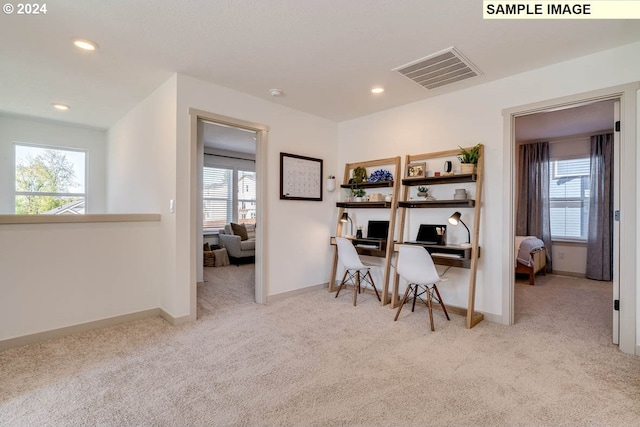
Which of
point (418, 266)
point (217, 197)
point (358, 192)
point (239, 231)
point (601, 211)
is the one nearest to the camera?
point (418, 266)

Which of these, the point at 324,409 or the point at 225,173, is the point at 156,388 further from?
the point at 225,173

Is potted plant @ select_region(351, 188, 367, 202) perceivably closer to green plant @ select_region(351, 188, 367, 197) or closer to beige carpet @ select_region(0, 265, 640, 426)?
green plant @ select_region(351, 188, 367, 197)

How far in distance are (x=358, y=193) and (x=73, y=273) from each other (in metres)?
3.27

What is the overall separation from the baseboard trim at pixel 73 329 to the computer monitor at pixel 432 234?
3067 millimetres

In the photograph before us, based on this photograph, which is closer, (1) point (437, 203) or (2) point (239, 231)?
(1) point (437, 203)

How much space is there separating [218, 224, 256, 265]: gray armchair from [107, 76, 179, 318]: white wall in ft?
7.28

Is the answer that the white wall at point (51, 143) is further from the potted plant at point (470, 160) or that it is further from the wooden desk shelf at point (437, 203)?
the potted plant at point (470, 160)

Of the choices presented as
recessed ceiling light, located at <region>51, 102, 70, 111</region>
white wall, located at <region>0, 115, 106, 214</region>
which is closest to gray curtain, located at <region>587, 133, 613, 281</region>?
recessed ceiling light, located at <region>51, 102, 70, 111</region>

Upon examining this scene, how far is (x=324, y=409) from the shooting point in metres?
1.78

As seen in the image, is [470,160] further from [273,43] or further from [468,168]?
[273,43]

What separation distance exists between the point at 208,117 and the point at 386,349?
282cm

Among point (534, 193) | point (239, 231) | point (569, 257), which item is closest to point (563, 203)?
point (534, 193)

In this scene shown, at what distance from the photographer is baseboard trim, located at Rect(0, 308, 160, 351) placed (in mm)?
2582

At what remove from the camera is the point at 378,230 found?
4.14 meters
